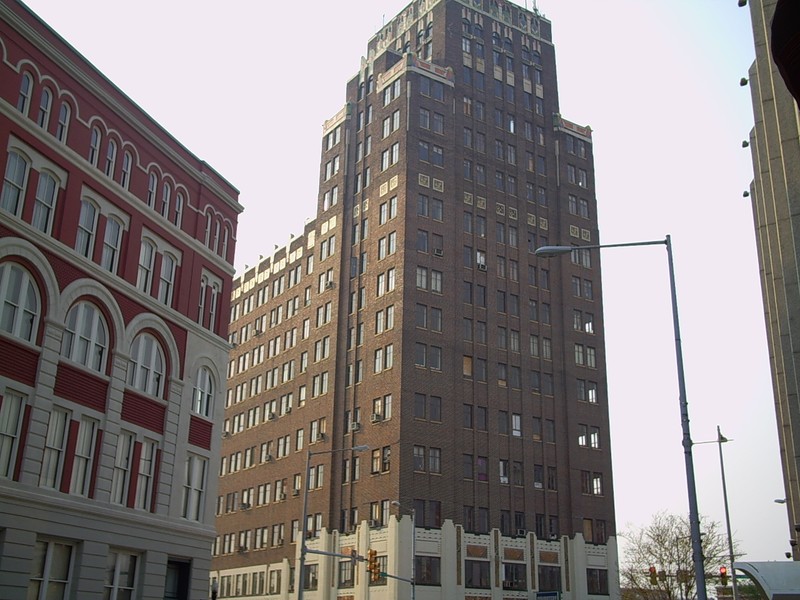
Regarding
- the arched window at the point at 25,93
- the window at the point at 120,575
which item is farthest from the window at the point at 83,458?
the arched window at the point at 25,93

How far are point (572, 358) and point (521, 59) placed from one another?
30606mm

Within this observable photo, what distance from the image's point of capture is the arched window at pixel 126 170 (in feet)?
114

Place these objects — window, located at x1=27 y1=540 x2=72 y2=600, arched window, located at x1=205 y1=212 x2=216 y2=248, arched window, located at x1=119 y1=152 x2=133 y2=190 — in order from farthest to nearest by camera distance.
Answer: arched window, located at x1=205 y1=212 x2=216 y2=248
arched window, located at x1=119 y1=152 x2=133 y2=190
window, located at x1=27 y1=540 x2=72 y2=600

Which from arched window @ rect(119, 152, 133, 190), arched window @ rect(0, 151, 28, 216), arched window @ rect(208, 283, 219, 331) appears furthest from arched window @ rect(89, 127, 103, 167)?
arched window @ rect(208, 283, 219, 331)

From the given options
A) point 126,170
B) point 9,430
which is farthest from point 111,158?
point 9,430

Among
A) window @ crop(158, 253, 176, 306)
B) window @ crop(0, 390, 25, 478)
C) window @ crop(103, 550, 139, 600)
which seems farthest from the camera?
window @ crop(158, 253, 176, 306)

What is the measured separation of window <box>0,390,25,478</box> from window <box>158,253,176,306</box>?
30.1ft

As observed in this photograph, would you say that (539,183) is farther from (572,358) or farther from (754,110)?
(754,110)

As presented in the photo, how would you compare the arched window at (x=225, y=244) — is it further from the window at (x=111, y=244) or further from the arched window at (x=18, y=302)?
the arched window at (x=18, y=302)

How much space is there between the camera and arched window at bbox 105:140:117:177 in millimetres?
33844

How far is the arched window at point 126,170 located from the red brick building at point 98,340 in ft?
0.28

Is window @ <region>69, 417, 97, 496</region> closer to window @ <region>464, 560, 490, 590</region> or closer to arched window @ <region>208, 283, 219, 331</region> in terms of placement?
arched window @ <region>208, 283, 219, 331</region>

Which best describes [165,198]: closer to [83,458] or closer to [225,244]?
[225,244]

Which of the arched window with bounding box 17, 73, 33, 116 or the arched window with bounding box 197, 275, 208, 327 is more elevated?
the arched window with bounding box 17, 73, 33, 116
